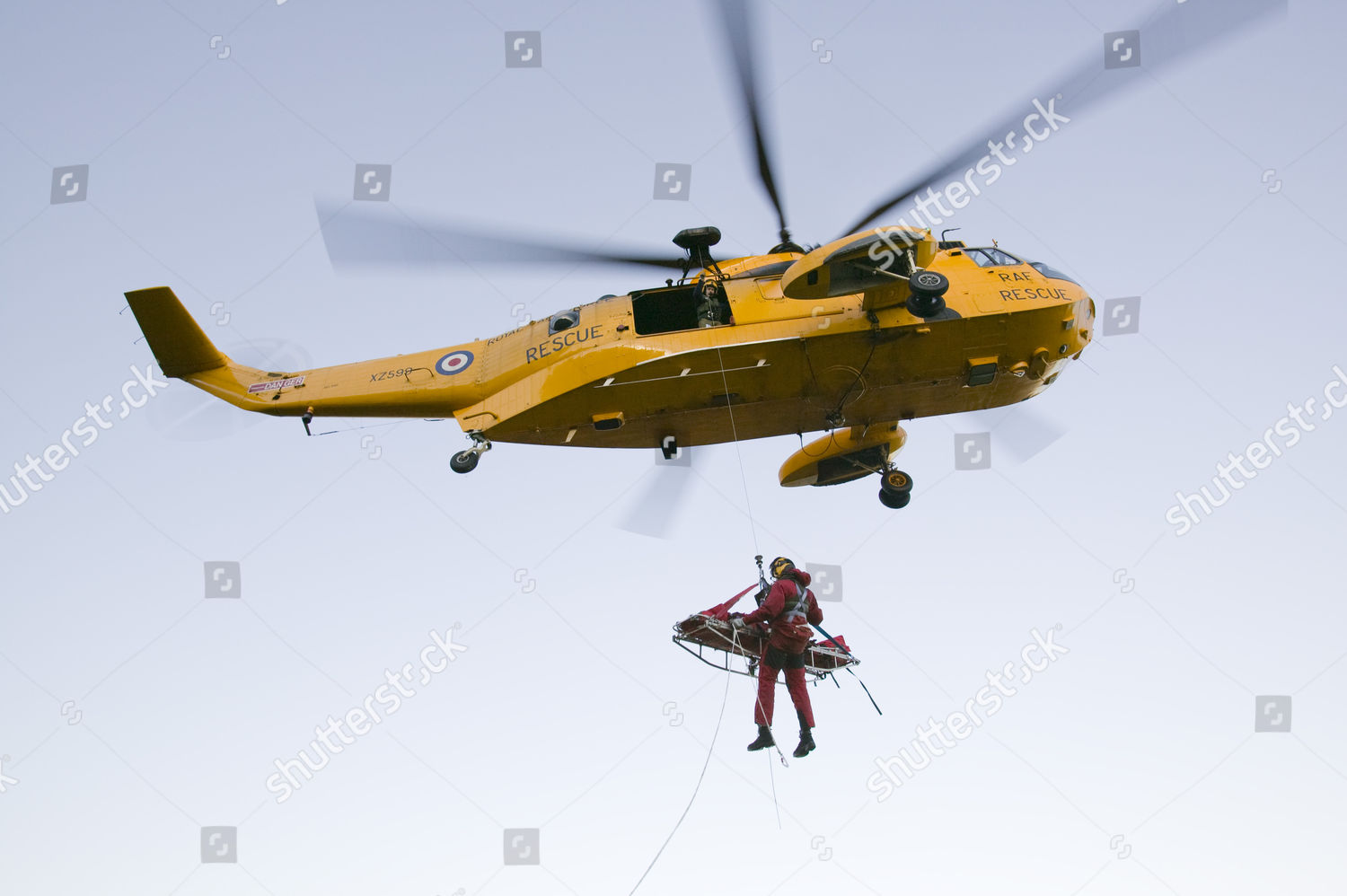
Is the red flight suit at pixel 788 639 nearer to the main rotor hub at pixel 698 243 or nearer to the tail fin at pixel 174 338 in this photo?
the main rotor hub at pixel 698 243

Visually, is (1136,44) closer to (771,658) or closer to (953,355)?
(953,355)

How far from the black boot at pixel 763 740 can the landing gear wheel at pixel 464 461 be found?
554 cm

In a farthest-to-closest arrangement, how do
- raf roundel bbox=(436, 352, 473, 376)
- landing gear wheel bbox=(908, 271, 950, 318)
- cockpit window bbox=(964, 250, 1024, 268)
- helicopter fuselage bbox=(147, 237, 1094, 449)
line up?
1. raf roundel bbox=(436, 352, 473, 376)
2. cockpit window bbox=(964, 250, 1024, 268)
3. helicopter fuselage bbox=(147, 237, 1094, 449)
4. landing gear wheel bbox=(908, 271, 950, 318)

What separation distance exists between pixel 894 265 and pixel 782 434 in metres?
3.33

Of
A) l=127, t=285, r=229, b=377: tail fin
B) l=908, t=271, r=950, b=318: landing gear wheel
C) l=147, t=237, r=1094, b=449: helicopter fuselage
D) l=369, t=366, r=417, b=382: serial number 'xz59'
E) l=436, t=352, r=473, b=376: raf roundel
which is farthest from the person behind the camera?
l=127, t=285, r=229, b=377: tail fin

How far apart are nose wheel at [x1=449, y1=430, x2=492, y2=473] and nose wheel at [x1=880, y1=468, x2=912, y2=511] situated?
6167mm

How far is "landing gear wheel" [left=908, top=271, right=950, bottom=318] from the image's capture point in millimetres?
14625

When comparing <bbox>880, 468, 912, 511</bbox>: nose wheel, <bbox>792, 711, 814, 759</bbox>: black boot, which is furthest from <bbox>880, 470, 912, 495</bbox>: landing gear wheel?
<bbox>792, 711, 814, 759</bbox>: black boot

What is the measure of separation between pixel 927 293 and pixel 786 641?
5.25 meters

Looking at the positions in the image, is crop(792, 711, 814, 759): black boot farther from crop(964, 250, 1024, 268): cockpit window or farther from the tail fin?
the tail fin

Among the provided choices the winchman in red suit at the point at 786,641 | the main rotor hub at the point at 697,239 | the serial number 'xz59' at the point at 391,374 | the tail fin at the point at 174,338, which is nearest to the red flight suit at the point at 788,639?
the winchman in red suit at the point at 786,641

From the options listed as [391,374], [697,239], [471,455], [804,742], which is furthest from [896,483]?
[391,374]

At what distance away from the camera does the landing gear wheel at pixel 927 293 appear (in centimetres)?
1462

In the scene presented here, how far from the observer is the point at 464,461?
1537 cm
